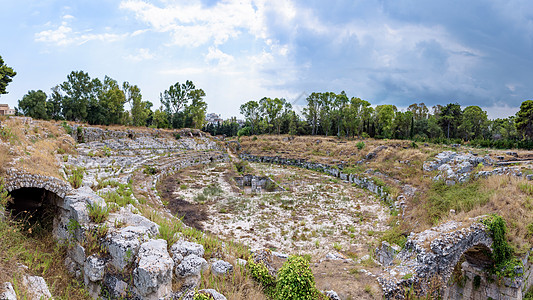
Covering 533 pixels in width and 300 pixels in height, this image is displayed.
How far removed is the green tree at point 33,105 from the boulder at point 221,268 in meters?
39.4

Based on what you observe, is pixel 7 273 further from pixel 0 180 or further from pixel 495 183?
pixel 495 183

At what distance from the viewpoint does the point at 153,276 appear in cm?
509

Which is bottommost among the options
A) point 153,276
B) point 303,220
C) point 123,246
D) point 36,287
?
point 303,220

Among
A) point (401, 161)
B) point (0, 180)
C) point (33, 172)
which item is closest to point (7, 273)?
point (0, 180)

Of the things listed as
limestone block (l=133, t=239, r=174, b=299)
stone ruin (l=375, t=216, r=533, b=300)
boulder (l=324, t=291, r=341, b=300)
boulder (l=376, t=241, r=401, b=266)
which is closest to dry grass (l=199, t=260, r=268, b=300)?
limestone block (l=133, t=239, r=174, b=299)

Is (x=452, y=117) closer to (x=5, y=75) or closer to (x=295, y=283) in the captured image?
(x=295, y=283)

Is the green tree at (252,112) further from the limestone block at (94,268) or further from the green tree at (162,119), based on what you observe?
the limestone block at (94,268)

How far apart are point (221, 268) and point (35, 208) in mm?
7680

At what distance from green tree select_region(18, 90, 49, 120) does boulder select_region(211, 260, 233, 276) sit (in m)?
39.4

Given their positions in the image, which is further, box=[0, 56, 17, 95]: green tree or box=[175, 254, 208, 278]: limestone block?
box=[0, 56, 17, 95]: green tree

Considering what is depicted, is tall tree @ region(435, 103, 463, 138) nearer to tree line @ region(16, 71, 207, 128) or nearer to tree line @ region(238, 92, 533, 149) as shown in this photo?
tree line @ region(238, 92, 533, 149)

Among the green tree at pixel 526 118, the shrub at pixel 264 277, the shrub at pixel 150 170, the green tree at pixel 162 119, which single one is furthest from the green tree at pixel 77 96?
the green tree at pixel 526 118

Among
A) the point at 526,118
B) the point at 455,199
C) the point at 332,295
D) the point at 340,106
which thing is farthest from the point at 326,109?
the point at 332,295

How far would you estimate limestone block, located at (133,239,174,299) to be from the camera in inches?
201
